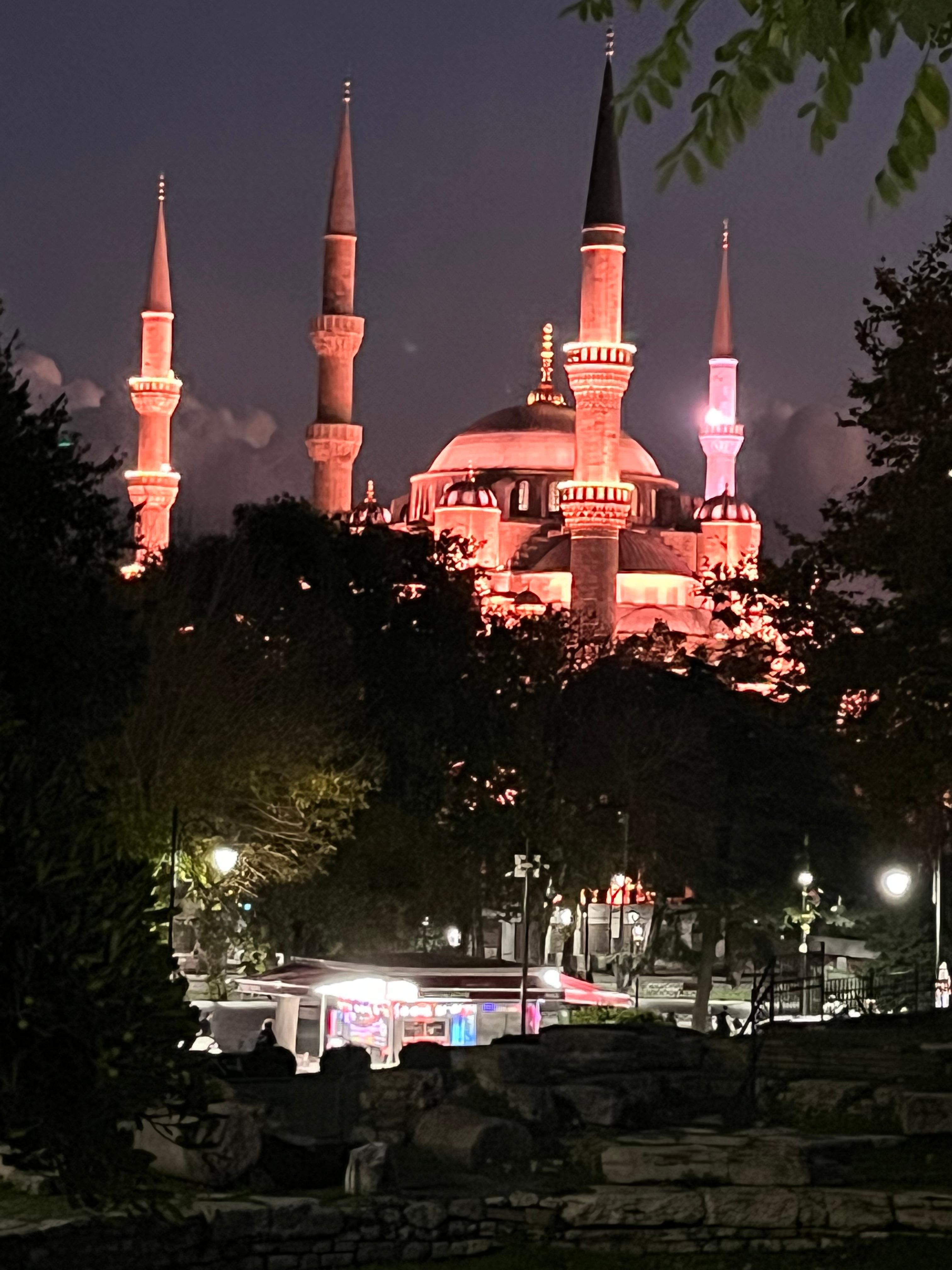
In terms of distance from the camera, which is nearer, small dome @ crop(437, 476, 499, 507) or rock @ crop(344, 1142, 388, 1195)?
rock @ crop(344, 1142, 388, 1195)

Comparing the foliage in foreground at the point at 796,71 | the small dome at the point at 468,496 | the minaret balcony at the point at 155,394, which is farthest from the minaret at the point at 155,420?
the foliage in foreground at the point at 796,71

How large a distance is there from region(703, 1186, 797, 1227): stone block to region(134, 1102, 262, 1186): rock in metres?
2.90

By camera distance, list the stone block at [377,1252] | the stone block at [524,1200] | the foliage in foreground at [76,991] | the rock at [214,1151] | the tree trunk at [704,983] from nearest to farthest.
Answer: the foliage in foreground at [76,991], the stone block at [377,1252], the stone block at [524,1200], the rock at [214,1151], the tree trunk at [704,983]

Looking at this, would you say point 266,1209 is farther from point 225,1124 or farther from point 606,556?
point 606,556

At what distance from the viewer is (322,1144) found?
55.8 ft

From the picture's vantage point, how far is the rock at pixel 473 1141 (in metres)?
17.5

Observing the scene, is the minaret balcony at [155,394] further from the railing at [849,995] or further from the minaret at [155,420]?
the railing at [849,995]

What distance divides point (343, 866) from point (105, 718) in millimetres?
13550

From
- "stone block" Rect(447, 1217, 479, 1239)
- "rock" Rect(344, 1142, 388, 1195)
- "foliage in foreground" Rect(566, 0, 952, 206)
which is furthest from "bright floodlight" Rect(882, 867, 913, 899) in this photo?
"foliage in foreground" Rect(566, 0, 952, 206)

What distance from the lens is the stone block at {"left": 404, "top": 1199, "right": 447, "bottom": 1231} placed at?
1574cm

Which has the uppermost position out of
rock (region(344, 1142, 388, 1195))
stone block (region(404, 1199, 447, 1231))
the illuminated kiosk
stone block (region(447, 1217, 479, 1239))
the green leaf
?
the green leaf

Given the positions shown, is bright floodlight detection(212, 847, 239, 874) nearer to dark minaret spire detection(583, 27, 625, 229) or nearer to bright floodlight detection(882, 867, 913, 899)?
bright floodlight detection(882, 867, 913, 899)

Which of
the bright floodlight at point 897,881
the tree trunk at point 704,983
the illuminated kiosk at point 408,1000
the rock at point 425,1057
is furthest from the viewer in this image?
the tree trunk at point 704,983

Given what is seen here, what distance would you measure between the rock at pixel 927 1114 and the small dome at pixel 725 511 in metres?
72.3
